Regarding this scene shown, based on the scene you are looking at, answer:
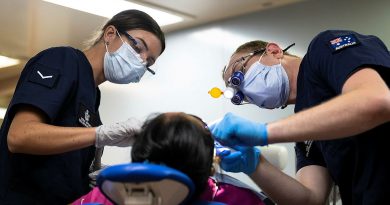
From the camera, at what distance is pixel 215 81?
3432 mm

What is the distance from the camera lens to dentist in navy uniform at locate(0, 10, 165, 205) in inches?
56.2

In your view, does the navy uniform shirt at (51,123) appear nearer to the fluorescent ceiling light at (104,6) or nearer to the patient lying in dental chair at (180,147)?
the patient lying in dental chair at (180,147)

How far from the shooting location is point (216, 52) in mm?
3484

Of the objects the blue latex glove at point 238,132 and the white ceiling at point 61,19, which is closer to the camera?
the blue latex glove at point 238,132

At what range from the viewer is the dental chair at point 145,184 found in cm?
85

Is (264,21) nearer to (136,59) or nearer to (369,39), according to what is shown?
(136,59)

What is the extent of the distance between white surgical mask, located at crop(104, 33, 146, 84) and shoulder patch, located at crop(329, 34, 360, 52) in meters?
0.92

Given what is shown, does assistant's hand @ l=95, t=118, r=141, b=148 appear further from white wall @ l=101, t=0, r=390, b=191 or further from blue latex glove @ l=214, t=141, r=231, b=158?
white wall @ l=101, t=0, r=390, b=191

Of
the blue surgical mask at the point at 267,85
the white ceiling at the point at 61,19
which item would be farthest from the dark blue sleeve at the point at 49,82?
the white ceiling at the point at 61,19

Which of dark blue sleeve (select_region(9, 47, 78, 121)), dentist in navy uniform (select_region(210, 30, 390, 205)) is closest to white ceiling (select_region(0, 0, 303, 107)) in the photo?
dentist in navy uniform (select_region(210, 30, 390, 205))

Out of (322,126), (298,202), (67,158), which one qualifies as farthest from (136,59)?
(322,126)

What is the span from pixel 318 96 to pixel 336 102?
0.37 metres

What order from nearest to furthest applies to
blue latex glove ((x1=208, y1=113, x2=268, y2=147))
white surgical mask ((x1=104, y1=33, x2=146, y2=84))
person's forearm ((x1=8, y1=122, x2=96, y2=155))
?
blue latex glove ((x1=208, y1=113, x2=268, y2=147)) < person's forearm ((x1=8, y1=122, x2=96, y2=155)) < white surgical mask ((x1=104, y1=33, x2=146, y2=84))

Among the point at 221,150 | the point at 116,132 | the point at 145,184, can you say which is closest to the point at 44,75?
the point at 116,132
